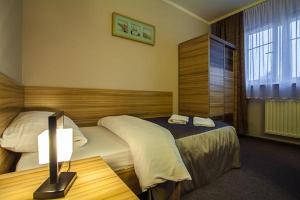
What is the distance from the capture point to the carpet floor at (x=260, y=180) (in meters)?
1.37

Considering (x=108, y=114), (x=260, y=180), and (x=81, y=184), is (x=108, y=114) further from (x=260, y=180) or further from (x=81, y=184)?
(x=260, y=180)

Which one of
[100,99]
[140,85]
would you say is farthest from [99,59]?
[140,85]

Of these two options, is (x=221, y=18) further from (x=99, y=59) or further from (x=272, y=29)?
(x=99, y=59)

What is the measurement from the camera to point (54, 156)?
61cm

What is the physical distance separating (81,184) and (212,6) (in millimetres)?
3447

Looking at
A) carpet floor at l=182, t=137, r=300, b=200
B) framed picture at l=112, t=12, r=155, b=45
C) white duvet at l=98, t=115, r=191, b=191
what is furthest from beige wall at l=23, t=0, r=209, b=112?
carpet floor at l=182, t=137, r=300, b=200

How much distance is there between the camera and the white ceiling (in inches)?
113

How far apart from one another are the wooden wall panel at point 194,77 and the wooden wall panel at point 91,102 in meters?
0.53

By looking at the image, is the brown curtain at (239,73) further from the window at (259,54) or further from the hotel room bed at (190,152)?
the hotel room bed at (190,152)

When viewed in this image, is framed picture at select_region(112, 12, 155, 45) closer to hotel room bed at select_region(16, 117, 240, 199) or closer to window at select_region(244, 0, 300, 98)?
hotel room bed at select_region(16, 117, 240, 199)

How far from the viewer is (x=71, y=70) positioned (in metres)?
1.94

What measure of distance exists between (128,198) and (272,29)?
3.35 metres

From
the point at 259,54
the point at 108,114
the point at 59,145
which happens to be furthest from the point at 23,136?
the point at 259,54

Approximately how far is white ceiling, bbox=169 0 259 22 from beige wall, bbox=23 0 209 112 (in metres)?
0.25
